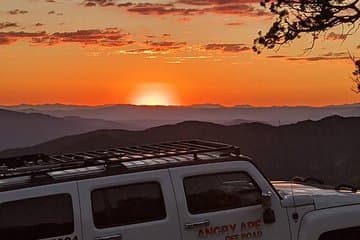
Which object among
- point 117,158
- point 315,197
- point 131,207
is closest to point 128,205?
point 131,207

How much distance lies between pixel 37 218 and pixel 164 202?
1.13 meters

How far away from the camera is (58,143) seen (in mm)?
25438

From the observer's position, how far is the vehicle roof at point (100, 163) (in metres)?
6.96

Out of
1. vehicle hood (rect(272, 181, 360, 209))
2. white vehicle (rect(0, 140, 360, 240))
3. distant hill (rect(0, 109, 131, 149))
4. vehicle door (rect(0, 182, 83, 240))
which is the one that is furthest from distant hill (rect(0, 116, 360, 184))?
vehicle door (rect(0, 182, 83, 240))

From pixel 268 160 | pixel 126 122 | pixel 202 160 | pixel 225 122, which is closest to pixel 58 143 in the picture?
pixel 126 122

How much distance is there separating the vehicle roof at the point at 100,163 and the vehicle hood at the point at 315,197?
0.58 meters

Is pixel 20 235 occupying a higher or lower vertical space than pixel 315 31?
lower

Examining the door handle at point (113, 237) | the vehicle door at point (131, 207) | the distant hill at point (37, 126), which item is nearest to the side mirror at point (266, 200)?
the vehicle door at point (131, 207)

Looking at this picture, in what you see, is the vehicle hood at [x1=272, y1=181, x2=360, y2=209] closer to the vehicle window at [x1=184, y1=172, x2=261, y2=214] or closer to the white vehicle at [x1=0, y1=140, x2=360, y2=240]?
the white vehicle at [x1=0, y1=140, x2=360, y2=240]

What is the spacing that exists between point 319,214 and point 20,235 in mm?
2819

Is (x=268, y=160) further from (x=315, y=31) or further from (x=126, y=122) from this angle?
(x=126, y=122)

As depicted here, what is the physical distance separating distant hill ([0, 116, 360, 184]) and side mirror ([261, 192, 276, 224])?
13610 millimetres

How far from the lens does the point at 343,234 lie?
7668 millimetres

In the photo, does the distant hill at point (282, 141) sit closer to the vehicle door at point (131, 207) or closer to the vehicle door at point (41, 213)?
the vehicle door at point (131, 207)
